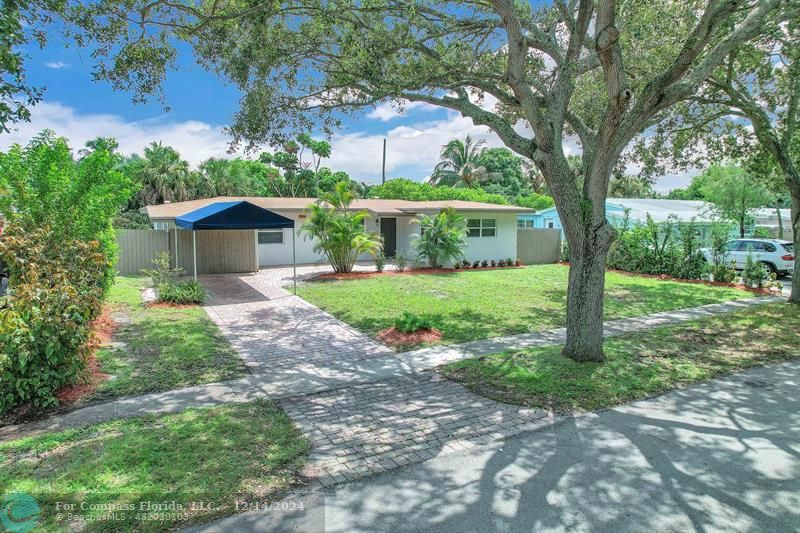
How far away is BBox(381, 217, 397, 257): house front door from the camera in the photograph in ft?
74.6

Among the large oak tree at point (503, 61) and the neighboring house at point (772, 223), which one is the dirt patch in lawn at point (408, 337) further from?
the neighboring house at point (772, 223)

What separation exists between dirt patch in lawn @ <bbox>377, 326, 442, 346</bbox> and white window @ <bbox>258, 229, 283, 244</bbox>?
40.6ft

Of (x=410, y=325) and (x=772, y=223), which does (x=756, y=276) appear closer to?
(x=410, y=325)

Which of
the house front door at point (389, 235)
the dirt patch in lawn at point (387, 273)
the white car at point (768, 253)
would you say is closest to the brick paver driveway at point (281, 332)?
the dirt patch in lawn at point (387, 273)

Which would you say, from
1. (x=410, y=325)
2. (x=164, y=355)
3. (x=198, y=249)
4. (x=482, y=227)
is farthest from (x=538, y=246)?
(x=164, y=355)

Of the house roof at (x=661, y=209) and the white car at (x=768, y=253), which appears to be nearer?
the white car at (x=768, y=253)

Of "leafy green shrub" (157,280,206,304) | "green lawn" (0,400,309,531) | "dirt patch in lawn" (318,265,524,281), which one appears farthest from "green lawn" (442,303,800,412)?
"dirt patch in lawn" (318,265,524,281)

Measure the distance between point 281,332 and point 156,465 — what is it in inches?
195

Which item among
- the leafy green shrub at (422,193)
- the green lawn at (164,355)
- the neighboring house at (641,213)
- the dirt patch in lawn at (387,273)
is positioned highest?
the leafy green shrub at (422,193)

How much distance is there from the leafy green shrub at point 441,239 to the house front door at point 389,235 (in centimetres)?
427

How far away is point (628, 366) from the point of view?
656 cm

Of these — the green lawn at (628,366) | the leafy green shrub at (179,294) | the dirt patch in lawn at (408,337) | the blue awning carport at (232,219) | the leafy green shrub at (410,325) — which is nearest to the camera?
the green lawn at (628,366)

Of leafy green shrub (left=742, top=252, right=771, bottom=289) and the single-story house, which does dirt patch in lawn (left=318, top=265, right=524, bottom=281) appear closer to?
the single-story house

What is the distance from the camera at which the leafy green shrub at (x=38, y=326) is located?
458 cm
